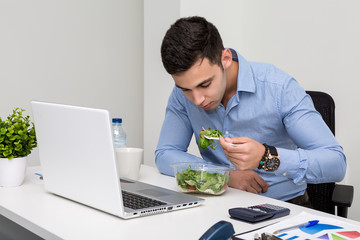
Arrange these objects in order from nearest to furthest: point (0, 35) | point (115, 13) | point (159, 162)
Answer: point (159, 162) < point (0, 35) < point (115, 13)

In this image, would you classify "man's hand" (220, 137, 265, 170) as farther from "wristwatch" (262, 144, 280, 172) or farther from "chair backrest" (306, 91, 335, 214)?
"chair backrest" (306, 91, 335, 214)

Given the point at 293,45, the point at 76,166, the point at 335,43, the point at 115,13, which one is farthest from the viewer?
the point at 115,13

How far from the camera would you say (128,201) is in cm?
122

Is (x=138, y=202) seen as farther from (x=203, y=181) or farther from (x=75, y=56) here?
(x=75, y=56)

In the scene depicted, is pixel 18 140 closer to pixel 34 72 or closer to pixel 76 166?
pixel 76 166

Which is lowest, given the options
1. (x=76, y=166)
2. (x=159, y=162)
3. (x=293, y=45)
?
(x=159, y=162)

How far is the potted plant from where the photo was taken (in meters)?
1.43

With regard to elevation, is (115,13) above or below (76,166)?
above

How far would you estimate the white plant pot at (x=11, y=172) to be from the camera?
1.43m

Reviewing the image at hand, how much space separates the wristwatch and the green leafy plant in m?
0.72

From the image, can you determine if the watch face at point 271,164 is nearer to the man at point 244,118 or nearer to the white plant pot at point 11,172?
the man at point 244,118

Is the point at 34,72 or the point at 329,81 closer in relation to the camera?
the point at 329,81

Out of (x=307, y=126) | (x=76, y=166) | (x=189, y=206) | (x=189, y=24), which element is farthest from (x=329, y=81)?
(x=76, y=166)

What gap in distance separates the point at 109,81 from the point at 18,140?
72.6 inches
